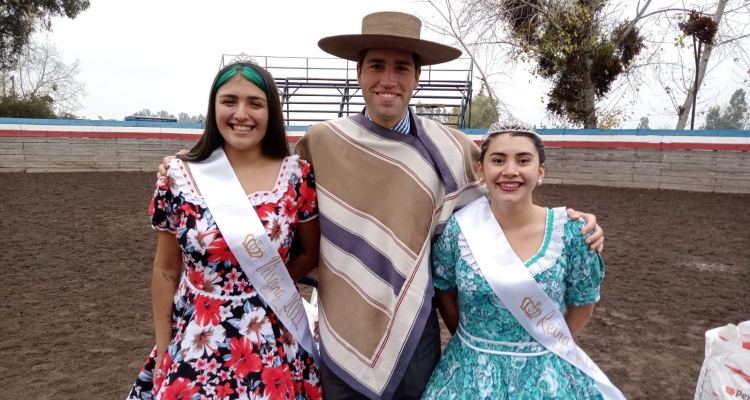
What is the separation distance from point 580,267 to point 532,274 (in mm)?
169

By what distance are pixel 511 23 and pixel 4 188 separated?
11.4m

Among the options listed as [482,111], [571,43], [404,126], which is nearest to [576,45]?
[571,43]

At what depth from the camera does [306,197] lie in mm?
1908

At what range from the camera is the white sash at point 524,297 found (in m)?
1.70

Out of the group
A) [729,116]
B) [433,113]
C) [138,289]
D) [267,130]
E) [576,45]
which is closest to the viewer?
[267,130]

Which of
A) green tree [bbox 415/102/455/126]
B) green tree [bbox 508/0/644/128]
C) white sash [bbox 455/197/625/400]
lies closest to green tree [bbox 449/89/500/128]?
green tree [bbox 415/102/455/126]

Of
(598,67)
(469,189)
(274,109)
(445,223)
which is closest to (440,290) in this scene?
(445,223)

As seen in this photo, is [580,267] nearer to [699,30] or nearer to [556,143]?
[556,143]

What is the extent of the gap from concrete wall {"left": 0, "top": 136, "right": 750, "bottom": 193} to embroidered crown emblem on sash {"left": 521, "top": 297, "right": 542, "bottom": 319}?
9.41 meters

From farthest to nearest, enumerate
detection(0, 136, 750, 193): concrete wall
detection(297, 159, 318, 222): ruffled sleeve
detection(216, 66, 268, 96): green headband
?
detection(0, 136, 750, 193): concrete wall, detection(297, 159, 318, 222): ruffled sleeve, detection(216, 66, 268, 96): green headband

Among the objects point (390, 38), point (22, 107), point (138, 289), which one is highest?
point (390, 38)

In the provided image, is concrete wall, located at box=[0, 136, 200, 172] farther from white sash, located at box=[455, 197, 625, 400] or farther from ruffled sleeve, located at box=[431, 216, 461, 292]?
white sash, located at box=[455, 197, 625, 400]

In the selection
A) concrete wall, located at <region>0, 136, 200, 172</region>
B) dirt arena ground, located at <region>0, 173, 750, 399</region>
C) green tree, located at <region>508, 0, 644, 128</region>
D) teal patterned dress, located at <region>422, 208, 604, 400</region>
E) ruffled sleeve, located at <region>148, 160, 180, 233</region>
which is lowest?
dirt arena ground, located at <region>0, 173, 750, 399</region>

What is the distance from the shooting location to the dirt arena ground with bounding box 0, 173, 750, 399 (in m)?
3.39
